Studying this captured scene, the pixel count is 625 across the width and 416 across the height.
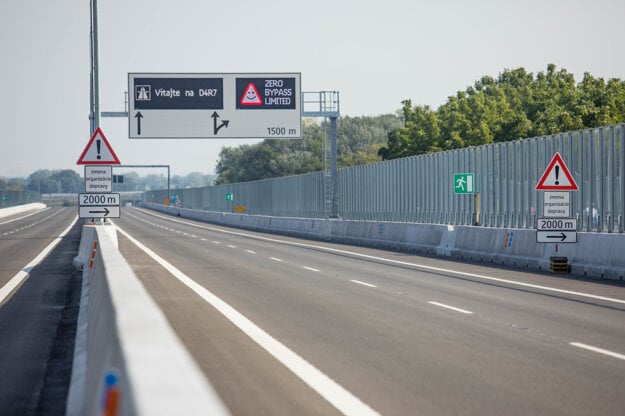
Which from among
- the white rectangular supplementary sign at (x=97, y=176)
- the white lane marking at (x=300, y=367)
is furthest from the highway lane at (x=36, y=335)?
the white rectangular supplementary sign at (x=97, y=176)

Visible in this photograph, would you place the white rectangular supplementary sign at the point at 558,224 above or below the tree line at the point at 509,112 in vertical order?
below

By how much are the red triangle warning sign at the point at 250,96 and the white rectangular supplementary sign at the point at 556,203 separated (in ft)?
90.0

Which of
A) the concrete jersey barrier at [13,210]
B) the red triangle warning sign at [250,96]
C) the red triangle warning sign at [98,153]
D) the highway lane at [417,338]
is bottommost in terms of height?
the concrete jersey barrier at [13,210]

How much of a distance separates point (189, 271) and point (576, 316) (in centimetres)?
1186

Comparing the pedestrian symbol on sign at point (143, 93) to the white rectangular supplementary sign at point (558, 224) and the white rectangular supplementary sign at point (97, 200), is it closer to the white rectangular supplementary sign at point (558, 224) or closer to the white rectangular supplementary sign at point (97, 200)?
the white rectangular supplementary sign at point (97, 200)

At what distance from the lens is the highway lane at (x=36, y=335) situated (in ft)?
28.7

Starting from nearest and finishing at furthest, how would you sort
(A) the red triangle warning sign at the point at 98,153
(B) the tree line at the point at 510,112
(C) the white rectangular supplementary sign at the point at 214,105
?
1. (A) the red triangle warning sign at the point at 98,153
2. (C) the white rectangular supplementary sign at the point at 214,105
3. (B) the tree line at the point at 510,112

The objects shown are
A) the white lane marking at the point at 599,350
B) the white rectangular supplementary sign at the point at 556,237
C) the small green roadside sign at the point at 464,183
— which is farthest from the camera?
the small green roadside sign at the point at 464,183

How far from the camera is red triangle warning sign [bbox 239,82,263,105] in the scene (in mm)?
49312

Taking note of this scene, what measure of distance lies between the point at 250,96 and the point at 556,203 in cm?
2770

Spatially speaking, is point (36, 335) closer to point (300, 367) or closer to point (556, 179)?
point (300, 367)

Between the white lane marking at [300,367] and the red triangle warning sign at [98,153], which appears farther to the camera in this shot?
the red triangle warning sign at [98,153]

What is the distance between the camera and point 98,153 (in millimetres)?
23438

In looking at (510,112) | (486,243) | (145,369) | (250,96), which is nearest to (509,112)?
(510,112)
